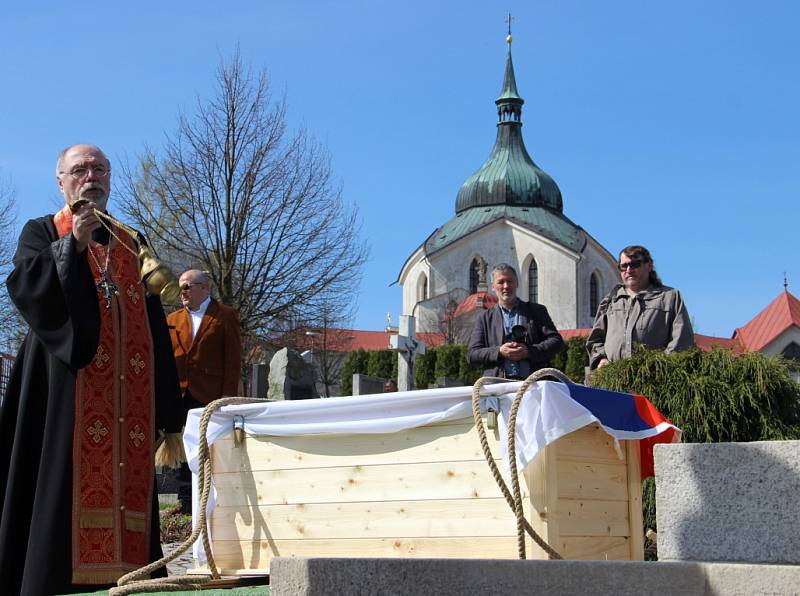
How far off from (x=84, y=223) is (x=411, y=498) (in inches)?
78.2

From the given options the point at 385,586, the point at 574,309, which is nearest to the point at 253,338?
the point at 385,586

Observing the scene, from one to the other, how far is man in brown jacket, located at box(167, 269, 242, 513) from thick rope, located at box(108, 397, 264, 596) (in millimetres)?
3877

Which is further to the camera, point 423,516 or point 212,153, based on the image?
point 212,153

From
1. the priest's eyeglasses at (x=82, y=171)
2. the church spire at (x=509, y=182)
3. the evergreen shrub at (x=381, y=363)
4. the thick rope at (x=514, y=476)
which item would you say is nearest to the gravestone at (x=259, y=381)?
the priest's eyeglasses at (x=82, y=171)

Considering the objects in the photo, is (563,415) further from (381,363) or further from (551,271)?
(551,271)

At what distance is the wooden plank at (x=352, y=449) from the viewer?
4.71 m

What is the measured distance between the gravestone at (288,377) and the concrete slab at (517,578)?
48.1ft

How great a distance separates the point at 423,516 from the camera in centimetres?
474

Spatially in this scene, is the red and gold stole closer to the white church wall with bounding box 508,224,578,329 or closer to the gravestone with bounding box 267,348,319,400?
the gravestone with bounding box 267,348,319,400

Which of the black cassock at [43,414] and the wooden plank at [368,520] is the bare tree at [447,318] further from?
the wooden plank at [368,520]

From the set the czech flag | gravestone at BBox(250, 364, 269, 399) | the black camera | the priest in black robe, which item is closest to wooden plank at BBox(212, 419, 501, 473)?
the czech flag

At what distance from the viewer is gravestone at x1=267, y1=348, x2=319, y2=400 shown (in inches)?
710

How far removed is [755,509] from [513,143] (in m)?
76.1

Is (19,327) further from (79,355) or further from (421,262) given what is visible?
(421,262)
